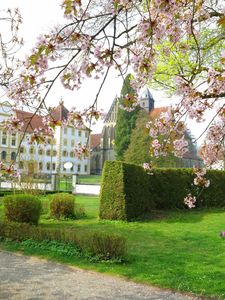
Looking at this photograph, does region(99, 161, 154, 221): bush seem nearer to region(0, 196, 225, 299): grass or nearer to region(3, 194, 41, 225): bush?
region(0, 196, 225, 299): grass

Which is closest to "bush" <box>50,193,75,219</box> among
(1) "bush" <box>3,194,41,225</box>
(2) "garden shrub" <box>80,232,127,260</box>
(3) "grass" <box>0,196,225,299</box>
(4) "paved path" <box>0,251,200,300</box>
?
(3) "grass" <box>0,196,225,299</box>

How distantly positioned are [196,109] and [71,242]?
16.9 feet

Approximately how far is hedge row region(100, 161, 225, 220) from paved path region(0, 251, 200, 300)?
603cm

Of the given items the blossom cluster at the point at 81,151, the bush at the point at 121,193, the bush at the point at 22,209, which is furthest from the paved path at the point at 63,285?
the bush at the point at 121,193

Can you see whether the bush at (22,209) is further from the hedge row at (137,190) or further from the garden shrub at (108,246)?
the garden shrub at (108,246)

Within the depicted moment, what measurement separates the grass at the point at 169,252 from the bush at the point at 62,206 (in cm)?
41

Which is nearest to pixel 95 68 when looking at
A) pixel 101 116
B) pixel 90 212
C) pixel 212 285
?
pixel 101 116

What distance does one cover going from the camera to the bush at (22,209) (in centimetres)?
1184

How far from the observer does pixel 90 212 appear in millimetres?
16141

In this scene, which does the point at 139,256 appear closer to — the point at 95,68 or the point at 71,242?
the point at 71,242

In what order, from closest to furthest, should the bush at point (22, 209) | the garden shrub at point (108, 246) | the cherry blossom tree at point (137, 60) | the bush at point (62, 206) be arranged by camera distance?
the cherry blossom tree at point (137, 60) → the garden shrub at point (108, 246) → the bush at point (22, 209) → the bush at point (62, 206)

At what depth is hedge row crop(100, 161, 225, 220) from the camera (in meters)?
13.2

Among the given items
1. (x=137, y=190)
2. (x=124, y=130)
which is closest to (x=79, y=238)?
(x=137, y=190)

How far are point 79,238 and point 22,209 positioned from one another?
4249mm
